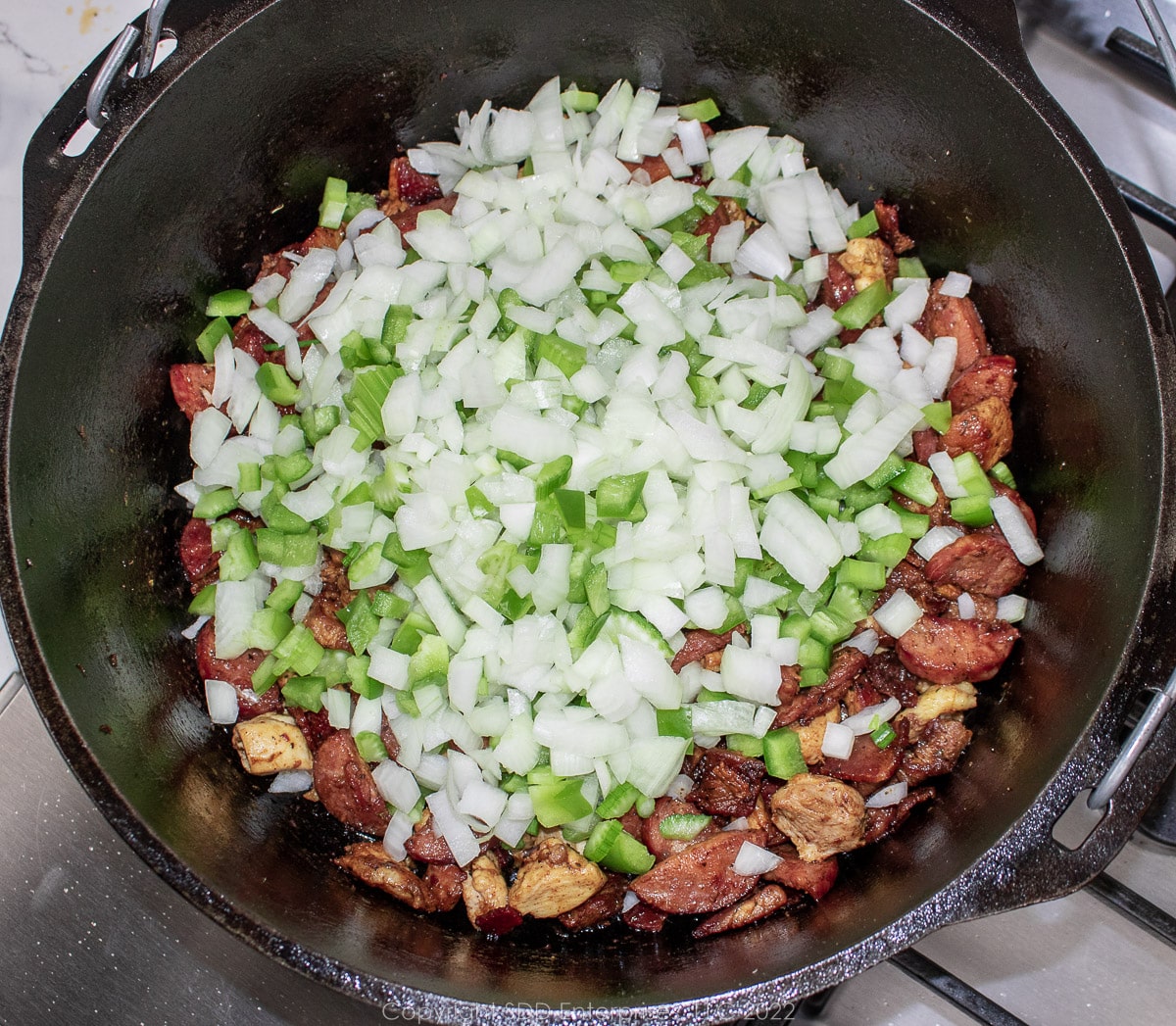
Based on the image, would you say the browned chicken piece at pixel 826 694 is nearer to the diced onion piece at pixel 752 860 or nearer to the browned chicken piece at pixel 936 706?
the browned chicken piece at pixel 936 706

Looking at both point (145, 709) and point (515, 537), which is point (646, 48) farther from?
point (145, 709)

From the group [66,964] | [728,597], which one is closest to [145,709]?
[66,964]

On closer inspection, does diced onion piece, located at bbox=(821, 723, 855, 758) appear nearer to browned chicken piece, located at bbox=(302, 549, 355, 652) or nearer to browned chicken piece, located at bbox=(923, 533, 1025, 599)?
browned chicken piece, located at bbox=(923, 533, 1025, 599)

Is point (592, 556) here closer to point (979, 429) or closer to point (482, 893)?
point (482, 893)

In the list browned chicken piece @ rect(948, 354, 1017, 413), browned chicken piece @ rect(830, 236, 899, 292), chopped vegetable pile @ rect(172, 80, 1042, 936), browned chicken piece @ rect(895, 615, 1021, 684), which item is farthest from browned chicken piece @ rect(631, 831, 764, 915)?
browned chicken piece @ rect(830, 236, 899, 292)

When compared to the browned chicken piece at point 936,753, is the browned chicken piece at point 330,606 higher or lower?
A: lower

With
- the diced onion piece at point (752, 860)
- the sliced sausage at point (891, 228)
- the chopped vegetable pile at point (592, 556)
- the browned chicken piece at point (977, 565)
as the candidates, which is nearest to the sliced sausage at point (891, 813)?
the chopped vegetable pile at point (592, 556)

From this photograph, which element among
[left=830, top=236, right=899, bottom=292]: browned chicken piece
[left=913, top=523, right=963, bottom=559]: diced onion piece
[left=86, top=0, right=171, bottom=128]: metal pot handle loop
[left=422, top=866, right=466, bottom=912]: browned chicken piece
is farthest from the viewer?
[left=830, top=236, right=899, bottom=292]: browned chicken piece

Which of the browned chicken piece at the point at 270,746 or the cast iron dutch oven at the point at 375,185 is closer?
the cast iron dutch oven at the point at 375,185
